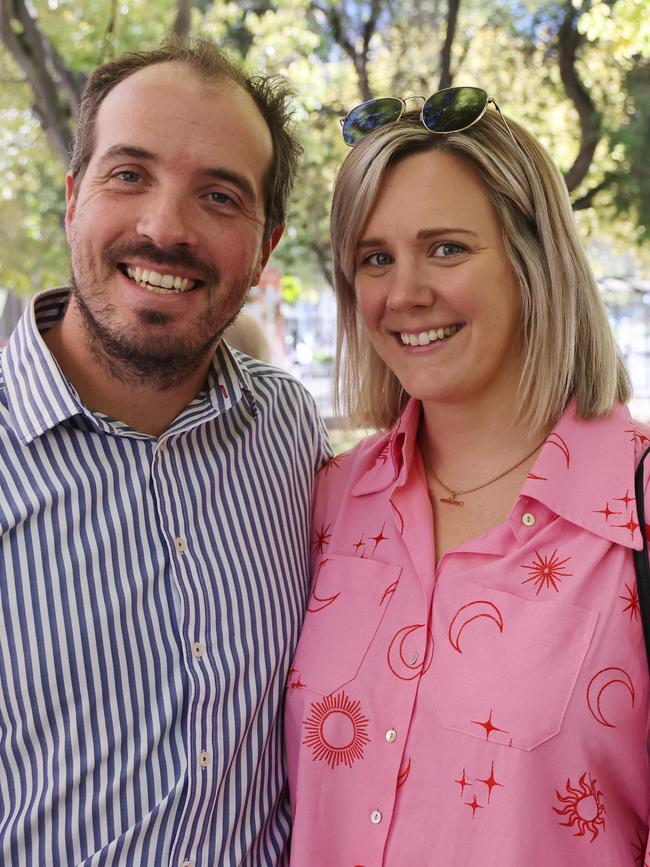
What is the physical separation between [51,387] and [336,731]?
947 millimetres

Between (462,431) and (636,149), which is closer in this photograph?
(462,431)

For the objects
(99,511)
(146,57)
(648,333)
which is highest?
(648,333)

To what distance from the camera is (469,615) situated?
5.91 ft

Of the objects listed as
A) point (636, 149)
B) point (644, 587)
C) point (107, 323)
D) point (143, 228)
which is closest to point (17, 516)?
point (107, 323)

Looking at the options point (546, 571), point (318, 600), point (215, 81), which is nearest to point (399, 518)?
point (318, 600)

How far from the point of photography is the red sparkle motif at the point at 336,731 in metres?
1.86

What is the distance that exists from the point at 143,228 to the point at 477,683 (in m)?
1.23

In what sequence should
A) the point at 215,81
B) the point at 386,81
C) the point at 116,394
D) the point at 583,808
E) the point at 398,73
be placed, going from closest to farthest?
the point at 583,808 → the point at 116,394 → the point at 215,81 → the point at 398,73 → the point at 386,81

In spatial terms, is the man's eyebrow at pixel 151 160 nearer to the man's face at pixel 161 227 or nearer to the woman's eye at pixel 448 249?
the man's face at pixel 161 227

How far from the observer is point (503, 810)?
64.7 inches

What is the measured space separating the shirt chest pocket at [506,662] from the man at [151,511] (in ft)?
1.43

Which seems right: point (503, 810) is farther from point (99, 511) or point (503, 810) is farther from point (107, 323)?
point (107, 323)

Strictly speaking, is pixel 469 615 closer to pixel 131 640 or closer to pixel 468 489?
pixel 468 489

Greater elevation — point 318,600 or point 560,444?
point 560,444
